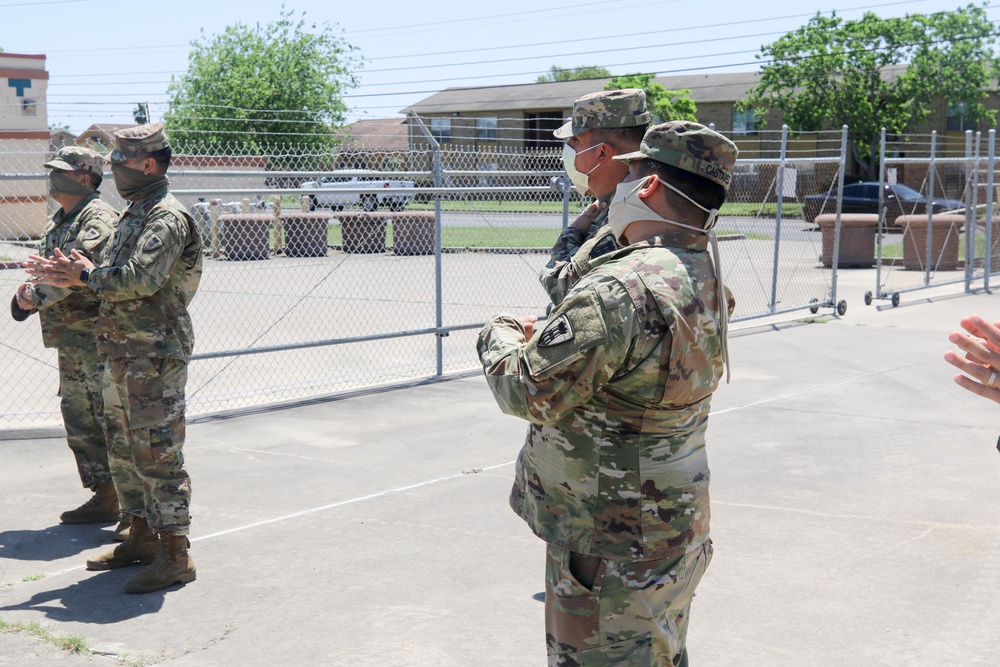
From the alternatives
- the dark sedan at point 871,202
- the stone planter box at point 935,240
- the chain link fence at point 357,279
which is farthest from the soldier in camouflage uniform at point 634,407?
the dark sedan at point 871,202

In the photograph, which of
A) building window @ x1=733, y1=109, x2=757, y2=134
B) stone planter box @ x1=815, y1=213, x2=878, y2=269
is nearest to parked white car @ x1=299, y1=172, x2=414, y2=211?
stone planter box @ x1=815, y1=213, x2=878, y2=269

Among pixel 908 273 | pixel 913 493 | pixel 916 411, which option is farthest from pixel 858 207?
pixel 913 493

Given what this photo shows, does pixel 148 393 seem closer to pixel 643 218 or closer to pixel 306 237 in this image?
pixel 643 218

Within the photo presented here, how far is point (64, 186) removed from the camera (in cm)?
548

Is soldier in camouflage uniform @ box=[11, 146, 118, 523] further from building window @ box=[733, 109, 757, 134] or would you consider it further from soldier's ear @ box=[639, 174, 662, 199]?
building window @ box=[733, 109, 757, 134]

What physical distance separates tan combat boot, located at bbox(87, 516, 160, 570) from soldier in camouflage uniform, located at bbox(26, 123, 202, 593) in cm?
5

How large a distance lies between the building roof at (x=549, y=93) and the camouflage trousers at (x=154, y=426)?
4877 cm

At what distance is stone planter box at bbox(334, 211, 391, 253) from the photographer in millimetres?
20312

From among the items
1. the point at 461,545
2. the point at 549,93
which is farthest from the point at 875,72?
the point at 461,545

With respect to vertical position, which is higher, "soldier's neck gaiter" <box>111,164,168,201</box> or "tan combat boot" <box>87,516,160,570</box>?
"soldier's neck gaiter" <box>111,164,168,201</box>

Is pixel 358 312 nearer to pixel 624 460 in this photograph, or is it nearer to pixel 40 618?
pixel 40 618

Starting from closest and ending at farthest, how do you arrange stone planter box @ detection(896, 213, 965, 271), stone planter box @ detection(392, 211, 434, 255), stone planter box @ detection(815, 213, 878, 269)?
stone planter box @ detection(896, 213, 965, 271) → stone planter box @ detection(815, 213, 878, 269) → stone planter box @ detection(392, 211, 434, 255)

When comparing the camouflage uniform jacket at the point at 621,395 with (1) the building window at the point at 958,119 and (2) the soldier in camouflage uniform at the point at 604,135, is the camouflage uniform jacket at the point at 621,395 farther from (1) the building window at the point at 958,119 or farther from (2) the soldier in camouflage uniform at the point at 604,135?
(1) the building window at the point at 958,119

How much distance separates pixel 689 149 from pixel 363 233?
1816 centimetres
